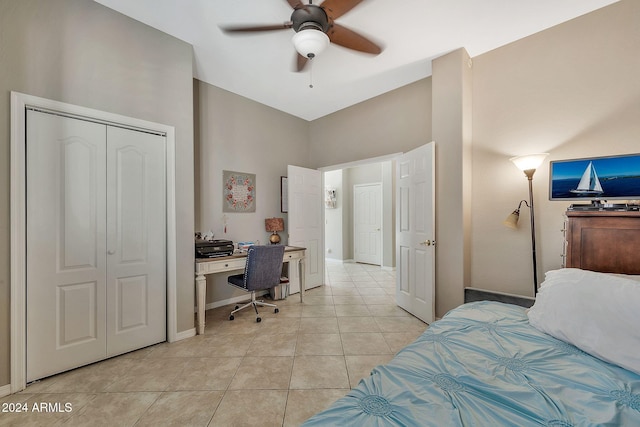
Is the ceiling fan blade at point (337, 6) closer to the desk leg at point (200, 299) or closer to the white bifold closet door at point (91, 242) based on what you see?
the white bifold closet door at point (91, 242)

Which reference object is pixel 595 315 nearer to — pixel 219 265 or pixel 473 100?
pixel 473 100

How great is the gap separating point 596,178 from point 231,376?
336cm

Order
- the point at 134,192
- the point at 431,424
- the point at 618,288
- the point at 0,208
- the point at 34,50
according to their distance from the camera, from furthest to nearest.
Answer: the point at 134,192 < the point at 34,50 < the point at 0,208 < the point at 618,288 < the point at 431,424

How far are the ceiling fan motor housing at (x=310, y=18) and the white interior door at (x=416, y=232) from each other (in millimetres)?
1757

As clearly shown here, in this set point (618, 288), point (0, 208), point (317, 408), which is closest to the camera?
point (618, 288)

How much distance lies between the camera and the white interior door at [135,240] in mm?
2299

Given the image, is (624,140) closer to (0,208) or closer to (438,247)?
(438,247)

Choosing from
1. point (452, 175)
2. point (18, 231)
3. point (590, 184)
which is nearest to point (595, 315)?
point (590, 184)

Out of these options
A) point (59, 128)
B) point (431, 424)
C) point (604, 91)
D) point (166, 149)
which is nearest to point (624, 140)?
point (604, 91)

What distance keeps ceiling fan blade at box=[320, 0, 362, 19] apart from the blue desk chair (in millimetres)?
2360

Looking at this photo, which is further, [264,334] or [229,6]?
[264,334]

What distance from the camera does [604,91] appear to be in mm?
2207

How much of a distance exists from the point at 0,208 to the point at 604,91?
15.8ft

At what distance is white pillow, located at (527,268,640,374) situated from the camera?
1.10 meters
